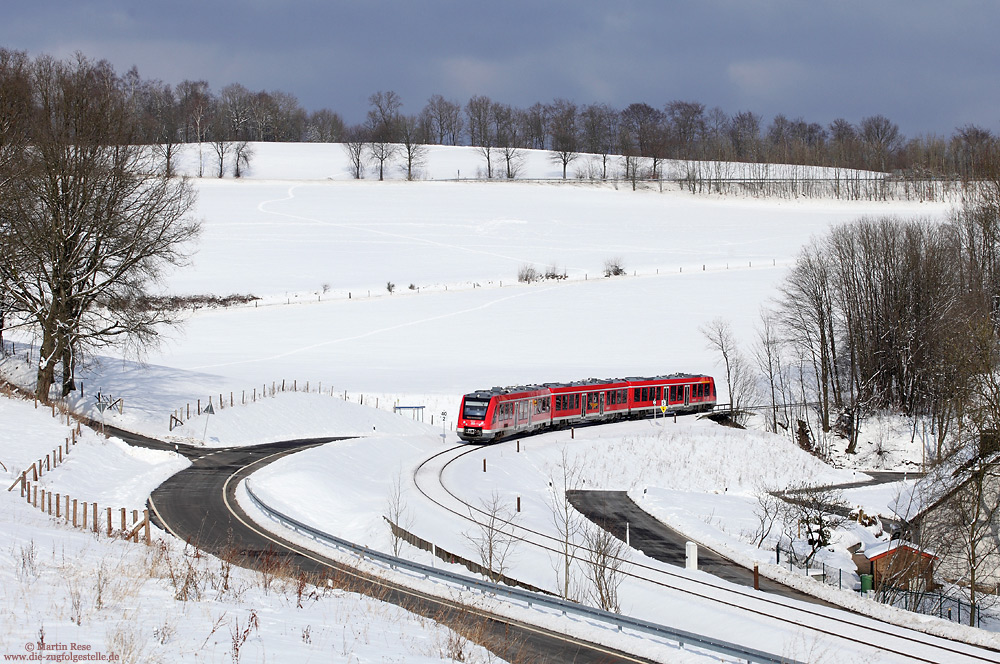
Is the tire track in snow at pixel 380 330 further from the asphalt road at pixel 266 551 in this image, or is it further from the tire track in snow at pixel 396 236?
the asphalt road at pixel 266 551

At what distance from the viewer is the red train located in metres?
48.0

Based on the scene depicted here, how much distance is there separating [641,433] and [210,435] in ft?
86.7

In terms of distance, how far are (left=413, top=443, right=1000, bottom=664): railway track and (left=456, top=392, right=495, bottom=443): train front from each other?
1843 cm

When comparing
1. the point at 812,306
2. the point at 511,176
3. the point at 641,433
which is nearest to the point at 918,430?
the point at 812,306

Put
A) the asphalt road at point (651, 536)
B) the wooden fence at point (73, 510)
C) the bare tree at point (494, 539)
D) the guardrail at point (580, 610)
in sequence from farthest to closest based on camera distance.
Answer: the asphalt road at point (651, 536)
the bare tree at point (494, 539)
the wooden fence at point (73, 510)
the guardrail at point (580, 610)

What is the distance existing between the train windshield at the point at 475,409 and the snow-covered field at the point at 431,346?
9.38ft

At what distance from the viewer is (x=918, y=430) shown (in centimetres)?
6594

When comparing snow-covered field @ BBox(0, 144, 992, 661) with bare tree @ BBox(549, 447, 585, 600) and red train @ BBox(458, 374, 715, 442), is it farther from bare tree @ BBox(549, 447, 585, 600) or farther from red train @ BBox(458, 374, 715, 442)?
red train @ BBox(458, 374, 715, 442)

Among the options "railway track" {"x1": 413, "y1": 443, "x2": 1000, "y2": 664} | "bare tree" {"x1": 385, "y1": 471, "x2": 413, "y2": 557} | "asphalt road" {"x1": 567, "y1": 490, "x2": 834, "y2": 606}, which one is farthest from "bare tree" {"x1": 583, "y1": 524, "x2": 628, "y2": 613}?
"bare tree" {"x1": 385, "y1": 471, "x2": 413, "y2": 557}

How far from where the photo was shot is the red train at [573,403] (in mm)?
48000

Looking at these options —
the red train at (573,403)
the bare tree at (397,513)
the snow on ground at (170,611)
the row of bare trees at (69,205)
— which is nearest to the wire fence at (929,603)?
the bare tree at (397,513)

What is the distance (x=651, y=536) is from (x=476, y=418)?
15.8 m

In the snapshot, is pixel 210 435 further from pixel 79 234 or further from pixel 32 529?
pixel 32 529

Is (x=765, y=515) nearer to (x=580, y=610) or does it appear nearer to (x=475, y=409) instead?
(x=475, y=409)
